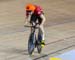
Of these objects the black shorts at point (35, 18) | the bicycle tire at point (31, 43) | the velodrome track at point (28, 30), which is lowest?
the velodrome track at point (28, 30)

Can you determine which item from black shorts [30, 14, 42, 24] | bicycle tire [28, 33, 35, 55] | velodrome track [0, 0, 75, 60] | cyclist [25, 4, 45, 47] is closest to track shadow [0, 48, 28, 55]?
velodrome track [0, 0, 75, 60]

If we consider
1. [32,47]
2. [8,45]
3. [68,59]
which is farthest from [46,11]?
[68,59]

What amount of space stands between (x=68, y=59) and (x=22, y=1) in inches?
644

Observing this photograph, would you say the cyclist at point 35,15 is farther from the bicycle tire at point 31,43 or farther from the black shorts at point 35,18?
the bicycle tire at point 31,43

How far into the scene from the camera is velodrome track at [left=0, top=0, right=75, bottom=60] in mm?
11105

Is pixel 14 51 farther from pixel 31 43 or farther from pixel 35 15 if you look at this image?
pixel 35 15

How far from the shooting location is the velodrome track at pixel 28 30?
1110cm

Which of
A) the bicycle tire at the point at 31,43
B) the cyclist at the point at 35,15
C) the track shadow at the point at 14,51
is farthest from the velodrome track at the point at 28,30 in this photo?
the cyclist at the point at 35,15

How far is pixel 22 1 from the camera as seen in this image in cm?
2492

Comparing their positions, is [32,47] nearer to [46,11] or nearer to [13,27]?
[13,27]

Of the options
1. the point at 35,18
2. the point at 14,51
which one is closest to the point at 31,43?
the point at 35,18

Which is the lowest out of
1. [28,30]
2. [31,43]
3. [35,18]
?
[28,30]

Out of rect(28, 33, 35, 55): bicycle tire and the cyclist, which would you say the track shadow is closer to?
rect(28, 33, 35, 55): bicycle tire

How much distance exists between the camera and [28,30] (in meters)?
15.0
